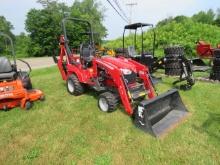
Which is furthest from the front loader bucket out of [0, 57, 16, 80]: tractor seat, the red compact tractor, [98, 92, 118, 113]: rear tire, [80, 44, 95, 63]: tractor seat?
[0, 57, 16, 80]: tractor seat

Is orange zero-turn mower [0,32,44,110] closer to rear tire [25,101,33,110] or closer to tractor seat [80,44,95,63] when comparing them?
rear tire [25,101,33,110]

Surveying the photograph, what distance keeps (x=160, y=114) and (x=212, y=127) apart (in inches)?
37.7

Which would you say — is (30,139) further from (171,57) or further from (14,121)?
(171,57)

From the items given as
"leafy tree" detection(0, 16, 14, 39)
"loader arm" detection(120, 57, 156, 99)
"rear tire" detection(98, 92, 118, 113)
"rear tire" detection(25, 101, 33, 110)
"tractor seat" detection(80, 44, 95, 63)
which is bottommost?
"rear tire" detection(25, 101, 33, 110)

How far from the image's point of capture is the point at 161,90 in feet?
22.7

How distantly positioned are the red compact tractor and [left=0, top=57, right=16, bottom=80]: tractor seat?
1.54m

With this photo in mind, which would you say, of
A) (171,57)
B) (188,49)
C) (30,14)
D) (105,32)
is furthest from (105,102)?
(105,32)

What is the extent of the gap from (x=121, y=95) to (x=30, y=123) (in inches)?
77.5

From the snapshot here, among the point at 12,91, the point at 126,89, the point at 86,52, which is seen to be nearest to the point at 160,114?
the point at 126,89

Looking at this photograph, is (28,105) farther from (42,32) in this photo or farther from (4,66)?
(42,32)

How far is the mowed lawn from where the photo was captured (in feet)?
11.4

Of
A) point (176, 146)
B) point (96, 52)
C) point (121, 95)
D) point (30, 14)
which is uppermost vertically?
point (30, 14)

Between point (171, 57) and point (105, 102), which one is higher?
point (171, 57)

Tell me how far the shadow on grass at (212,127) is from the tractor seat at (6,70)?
4413mm
